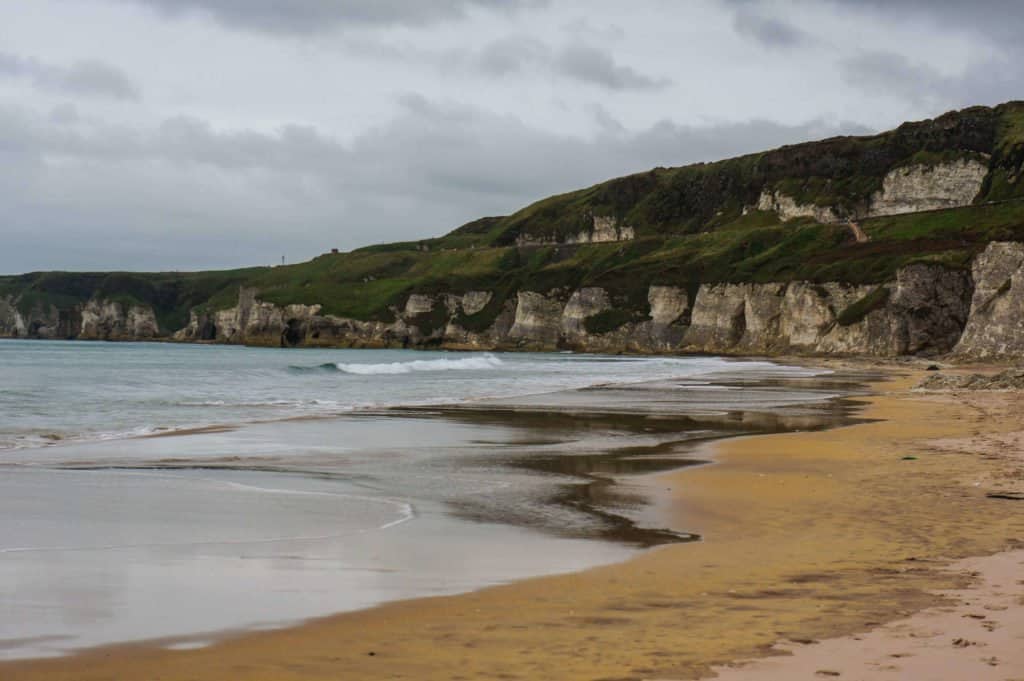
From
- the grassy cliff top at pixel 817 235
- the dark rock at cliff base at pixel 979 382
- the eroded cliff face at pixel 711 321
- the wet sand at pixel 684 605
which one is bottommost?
the wet sand at pixel 684 605

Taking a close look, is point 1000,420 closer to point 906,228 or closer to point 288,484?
point 288,484

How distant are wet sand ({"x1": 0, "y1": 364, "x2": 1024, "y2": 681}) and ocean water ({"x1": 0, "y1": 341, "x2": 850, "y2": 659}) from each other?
54 cm

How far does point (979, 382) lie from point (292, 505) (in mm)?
37437

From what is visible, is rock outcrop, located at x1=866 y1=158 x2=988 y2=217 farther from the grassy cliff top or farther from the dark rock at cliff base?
the dark rock at cliff base

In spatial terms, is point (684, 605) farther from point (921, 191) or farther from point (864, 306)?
point (921, 191)

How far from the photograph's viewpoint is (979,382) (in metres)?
43.6

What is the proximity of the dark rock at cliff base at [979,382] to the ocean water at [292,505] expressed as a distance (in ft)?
39.2

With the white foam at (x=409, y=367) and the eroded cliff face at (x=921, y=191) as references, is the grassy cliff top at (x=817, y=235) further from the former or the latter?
the white foam at (x=409, y=367)

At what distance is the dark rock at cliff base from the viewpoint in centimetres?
4209

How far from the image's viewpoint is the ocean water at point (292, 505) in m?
8.85

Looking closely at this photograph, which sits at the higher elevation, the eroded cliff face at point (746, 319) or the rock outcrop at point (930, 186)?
the rock outcrop at point (930, 186)

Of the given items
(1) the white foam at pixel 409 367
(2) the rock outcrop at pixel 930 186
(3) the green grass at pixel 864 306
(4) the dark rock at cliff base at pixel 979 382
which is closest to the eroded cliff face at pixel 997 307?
(3) the green grass at pixel 864 306

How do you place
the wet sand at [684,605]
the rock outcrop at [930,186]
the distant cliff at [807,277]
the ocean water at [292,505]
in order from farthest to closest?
the rock outcrop at [930,186]
the distant cliff at [807,277]
the ocean water at [292,505]
the wet sand at [684,605]

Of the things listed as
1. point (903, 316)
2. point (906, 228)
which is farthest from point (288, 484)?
point (906, 228)
